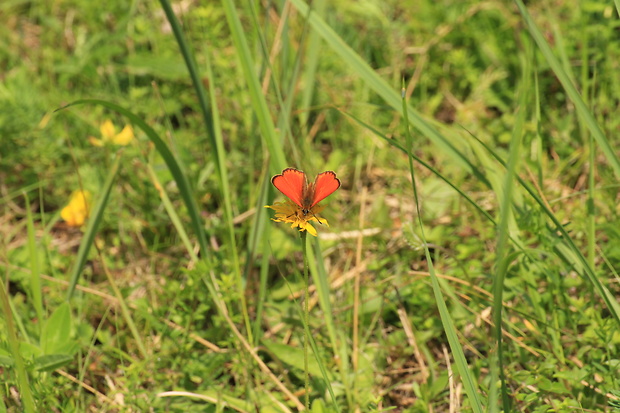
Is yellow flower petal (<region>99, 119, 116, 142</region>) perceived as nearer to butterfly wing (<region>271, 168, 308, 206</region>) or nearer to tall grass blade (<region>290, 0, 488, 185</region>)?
tall grass blade (<region>290, 0, 488, 185</region>)

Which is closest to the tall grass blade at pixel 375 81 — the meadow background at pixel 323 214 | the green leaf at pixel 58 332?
the meadow background at pixel 323 214

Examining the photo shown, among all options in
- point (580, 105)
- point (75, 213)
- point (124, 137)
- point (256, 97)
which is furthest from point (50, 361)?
point (580, 105)

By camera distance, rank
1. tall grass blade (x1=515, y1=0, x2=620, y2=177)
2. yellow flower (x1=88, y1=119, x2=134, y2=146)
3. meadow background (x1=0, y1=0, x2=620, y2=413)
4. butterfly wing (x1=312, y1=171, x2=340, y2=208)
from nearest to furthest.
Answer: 1. butterfly wing (x1=312, y1=171, x2=340, y2=208)
2. tall grass blade (x1=515, y1=0, x2=620, y2=177)
3. meadow background (x1=0, y1=0, x2=620, y2=413)
4. yellow flower (x1=88, y1=119, x2=134, y2=146)

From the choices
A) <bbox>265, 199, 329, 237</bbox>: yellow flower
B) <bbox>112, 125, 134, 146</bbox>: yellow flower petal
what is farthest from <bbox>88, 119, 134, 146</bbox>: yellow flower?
<bbox>265, 199, 329, 237</bbox>: yellow flower

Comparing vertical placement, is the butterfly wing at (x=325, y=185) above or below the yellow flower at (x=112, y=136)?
above

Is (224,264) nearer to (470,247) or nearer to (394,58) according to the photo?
(470,247)

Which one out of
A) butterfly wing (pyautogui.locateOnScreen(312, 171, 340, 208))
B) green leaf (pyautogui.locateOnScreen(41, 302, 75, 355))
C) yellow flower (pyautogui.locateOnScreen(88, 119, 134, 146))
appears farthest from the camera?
yellow flower (pyautogui.locateOnScreen(88, 119, 134, 146))

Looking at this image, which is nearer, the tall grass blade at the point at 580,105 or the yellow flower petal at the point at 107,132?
the tall grass blade at the point at 580,105

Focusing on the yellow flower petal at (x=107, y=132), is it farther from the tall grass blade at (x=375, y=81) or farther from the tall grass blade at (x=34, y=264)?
the tall grass blade at (x=375, y=81)
